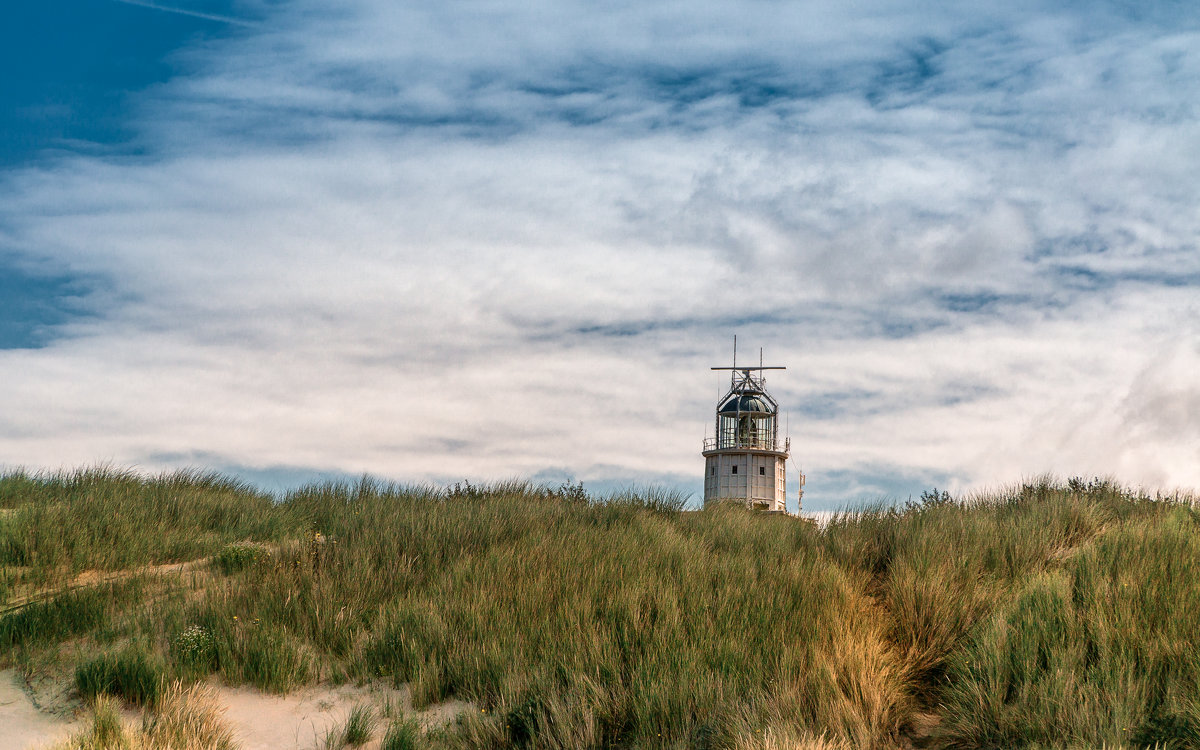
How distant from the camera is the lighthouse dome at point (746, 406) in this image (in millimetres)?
54125

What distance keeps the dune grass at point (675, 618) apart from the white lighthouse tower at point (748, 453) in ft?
131

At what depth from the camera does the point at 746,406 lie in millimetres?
54344

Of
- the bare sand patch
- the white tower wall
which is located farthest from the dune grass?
the white tower wall

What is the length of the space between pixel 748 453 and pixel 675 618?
45775 mm

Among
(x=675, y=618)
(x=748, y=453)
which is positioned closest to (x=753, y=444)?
(x=748, y=453)

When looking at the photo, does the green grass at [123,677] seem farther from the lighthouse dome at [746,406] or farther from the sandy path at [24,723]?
the lighthouse dome at [746,406]

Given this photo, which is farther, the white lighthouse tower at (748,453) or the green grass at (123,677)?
the white lighthouse tower at (748,453)

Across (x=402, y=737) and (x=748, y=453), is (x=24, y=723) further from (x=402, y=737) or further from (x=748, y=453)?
(x=748, y=453)

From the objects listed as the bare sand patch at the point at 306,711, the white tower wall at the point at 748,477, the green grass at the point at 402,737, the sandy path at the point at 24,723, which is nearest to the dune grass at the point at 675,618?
the green grass at the point at 402,737

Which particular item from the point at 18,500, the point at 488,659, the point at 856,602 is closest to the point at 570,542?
the point at 488,659

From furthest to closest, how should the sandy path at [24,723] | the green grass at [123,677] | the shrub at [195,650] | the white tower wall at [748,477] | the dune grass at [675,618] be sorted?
the white tower wall at [748,477], the shrub at [195,650], the green grass at [123,677], the sandy path at [24,723], the dune grass at [675,618]

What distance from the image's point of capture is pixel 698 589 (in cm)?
901

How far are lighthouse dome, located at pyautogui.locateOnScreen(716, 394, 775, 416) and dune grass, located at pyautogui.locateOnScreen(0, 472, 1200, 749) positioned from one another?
135 feet

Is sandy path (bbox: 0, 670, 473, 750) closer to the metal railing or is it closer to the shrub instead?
the shrub
